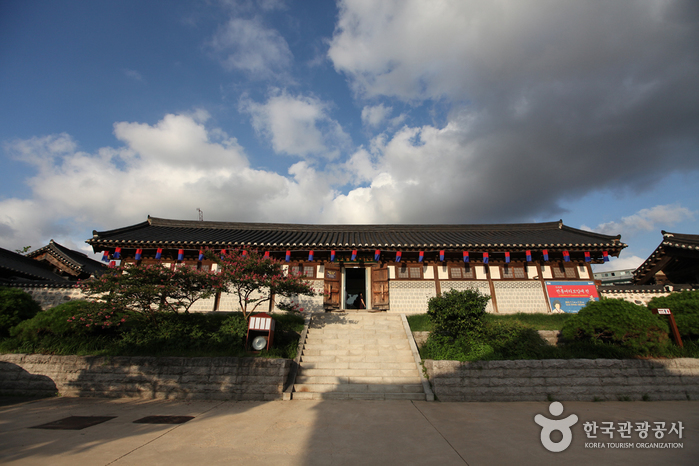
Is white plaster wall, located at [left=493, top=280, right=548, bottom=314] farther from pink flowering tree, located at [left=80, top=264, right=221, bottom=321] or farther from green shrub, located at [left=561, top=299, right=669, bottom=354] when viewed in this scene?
pink flowering tree, located at [left=80, top=264, right=221, bottom=321]

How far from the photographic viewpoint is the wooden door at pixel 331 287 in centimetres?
1325

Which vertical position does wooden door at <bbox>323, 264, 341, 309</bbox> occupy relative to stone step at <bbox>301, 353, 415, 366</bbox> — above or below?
above

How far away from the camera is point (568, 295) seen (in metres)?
13.4

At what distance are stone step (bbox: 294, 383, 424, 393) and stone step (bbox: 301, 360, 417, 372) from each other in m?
0.75

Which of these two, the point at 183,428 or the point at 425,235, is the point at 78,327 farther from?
the point at 425,235

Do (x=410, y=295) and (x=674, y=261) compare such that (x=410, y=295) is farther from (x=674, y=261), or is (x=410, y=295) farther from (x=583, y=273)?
(x=674, y=261)

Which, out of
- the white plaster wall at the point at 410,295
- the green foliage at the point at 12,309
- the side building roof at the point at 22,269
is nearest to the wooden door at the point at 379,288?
the white plaster wall at the point at 410,295

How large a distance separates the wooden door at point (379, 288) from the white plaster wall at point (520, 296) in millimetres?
5319

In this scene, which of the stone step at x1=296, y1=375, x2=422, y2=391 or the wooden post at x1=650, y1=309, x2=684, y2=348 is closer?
the stone step at x1=296, y1=375, x2=422, y2=391

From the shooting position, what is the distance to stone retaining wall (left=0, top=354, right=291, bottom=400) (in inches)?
284

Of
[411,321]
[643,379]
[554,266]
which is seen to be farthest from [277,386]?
[554,266]

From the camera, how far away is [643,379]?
720 centimetres

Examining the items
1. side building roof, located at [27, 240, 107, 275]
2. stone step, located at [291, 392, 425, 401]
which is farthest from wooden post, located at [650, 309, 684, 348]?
side building roof, located at [27, 240, 107, 275]

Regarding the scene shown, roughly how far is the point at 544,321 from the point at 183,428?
12397mm
